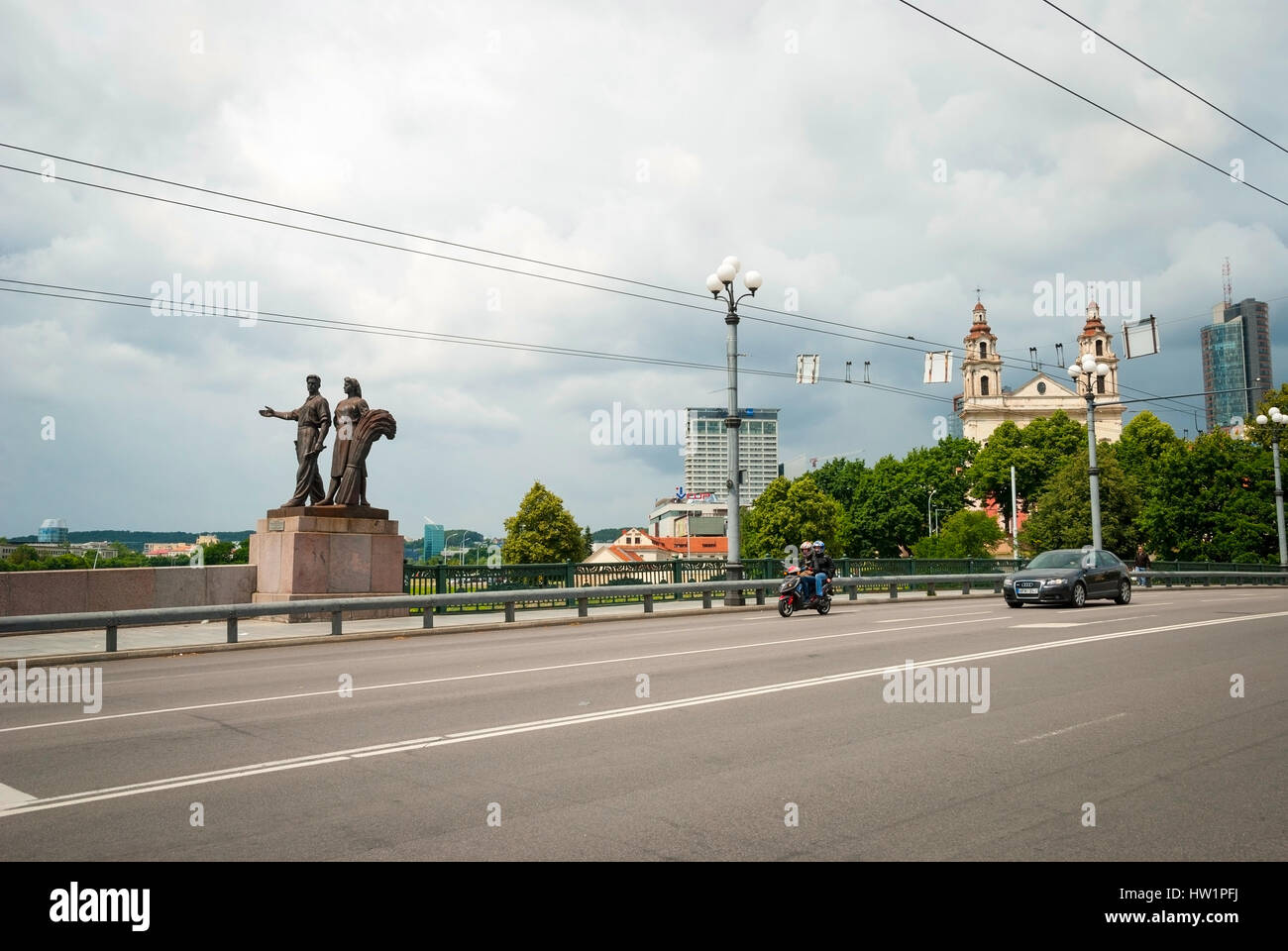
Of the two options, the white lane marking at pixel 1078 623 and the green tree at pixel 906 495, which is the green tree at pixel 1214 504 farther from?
the white lane marking at pixel 1078 623

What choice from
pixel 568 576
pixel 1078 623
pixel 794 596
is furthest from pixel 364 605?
pixel 1078 623

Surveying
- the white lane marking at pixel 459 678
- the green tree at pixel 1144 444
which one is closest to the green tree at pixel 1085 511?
the green tree at pixel 1144 444

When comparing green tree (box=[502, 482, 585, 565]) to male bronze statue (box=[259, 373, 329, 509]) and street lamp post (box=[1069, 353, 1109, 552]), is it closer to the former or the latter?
street lamp post (box=[1069, 353, 1109, 552])

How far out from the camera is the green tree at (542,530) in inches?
3182

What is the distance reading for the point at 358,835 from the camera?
4.77 meters

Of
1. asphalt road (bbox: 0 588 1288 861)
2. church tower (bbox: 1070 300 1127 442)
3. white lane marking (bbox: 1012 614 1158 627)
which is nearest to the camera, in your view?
asphalt road (bbox: 0 588 1288 861)

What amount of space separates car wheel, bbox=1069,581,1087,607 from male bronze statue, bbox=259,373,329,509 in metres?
18.2

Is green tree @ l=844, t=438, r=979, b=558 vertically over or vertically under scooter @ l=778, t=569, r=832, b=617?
over

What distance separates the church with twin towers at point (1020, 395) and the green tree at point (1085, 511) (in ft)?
160

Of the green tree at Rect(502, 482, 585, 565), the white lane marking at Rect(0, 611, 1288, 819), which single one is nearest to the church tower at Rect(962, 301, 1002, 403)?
the green tree at Rect(502, 482, 585, 565)

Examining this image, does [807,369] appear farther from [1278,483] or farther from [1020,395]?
[1020,395]

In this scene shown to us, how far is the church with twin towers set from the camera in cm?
11700
